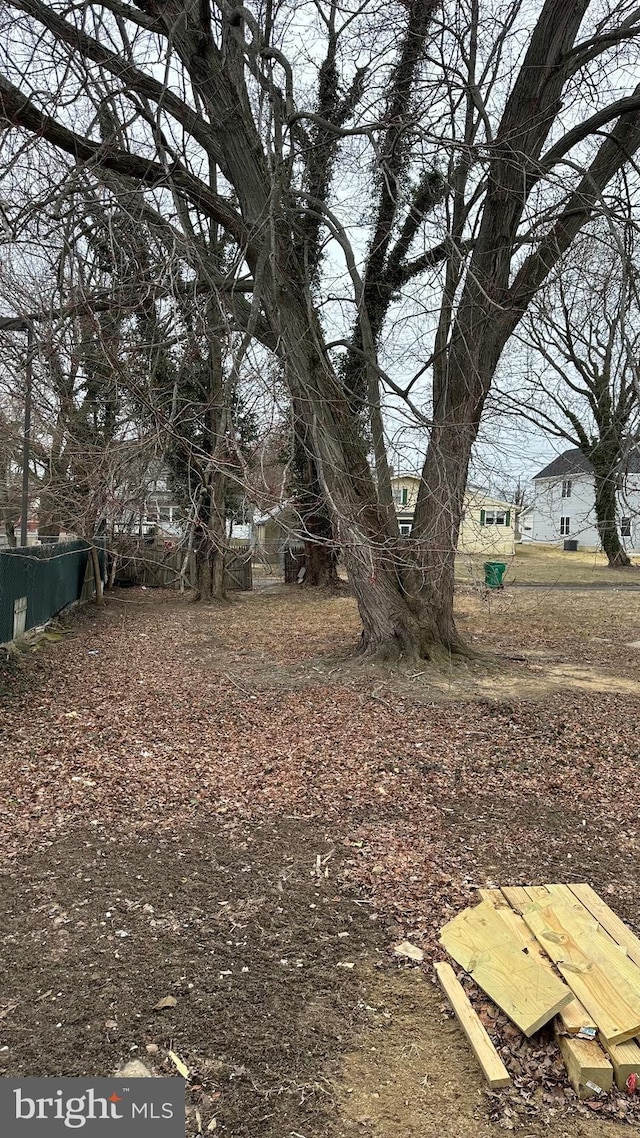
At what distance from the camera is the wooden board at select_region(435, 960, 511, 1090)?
2168 millimetres

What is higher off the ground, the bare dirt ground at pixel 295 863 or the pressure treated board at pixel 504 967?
the pressure treated board at pixel 504 967

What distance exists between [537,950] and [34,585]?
29.0ft

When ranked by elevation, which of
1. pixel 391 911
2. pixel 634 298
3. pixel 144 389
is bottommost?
pixel 391 911

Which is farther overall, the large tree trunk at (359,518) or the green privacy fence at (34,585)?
the green privacy fence at (34,585)

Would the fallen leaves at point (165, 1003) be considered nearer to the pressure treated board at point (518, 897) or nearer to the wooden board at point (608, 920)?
the pressure treated board at point (518, 897)

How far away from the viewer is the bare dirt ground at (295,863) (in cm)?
224

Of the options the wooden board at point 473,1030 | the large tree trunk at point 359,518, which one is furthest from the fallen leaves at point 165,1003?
the large tree trunk at point 359,518

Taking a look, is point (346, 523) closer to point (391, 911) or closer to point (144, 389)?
point (144, 389)

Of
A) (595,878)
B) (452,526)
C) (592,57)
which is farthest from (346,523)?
(592,57)

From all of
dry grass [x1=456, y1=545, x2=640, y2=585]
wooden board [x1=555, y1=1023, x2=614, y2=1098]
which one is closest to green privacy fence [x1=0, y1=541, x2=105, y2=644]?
wooden board [x1=555, y1=1023, x2=614, y2=1098]

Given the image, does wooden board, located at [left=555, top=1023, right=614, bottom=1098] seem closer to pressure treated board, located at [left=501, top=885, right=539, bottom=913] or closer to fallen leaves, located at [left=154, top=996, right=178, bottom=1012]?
pressure treated board, located at [left=501, top=885, right=539, bottom=913]

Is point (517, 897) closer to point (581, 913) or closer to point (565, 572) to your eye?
point (581, 913)

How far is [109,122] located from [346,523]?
4.14 meters

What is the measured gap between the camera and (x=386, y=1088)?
2188mm
